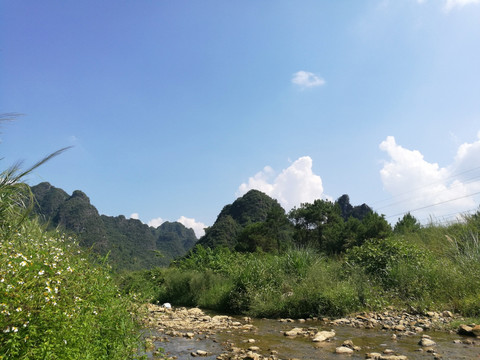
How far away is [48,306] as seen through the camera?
2.99 metres

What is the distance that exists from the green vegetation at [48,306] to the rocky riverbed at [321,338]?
3.62ft

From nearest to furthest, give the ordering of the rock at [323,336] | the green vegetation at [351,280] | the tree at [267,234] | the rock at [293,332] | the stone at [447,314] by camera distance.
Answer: the rock at [323,336]
the rock at [293,332]
the stone at [447,314]
the green vegetation at [351,280]
the tree at [267,234]

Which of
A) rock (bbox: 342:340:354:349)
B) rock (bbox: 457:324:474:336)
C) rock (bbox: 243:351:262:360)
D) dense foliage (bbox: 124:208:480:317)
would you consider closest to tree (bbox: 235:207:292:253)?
dense foliage (bbox: 124:208:480:317)

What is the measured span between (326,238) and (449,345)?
3152cm

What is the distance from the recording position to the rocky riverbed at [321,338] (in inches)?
215

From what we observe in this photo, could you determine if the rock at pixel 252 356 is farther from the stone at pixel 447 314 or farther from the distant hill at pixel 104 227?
the distant hill at pixel 104 227

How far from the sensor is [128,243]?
213 ft

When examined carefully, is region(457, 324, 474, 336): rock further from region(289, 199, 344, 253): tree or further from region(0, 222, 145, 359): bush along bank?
region(289, 199, 344, 253): tree

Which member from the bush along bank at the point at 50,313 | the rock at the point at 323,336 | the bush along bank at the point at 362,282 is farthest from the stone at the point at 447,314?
the bush along bank at the point at 50,313

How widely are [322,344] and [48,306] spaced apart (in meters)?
4.80

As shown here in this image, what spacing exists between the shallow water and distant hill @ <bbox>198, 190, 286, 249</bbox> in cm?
4026

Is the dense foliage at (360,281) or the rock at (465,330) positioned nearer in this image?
the rock at (465,330)

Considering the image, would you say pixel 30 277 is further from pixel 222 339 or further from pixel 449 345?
pixel 449 345

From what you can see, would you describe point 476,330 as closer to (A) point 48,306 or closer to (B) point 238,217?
(A) point 48,306
